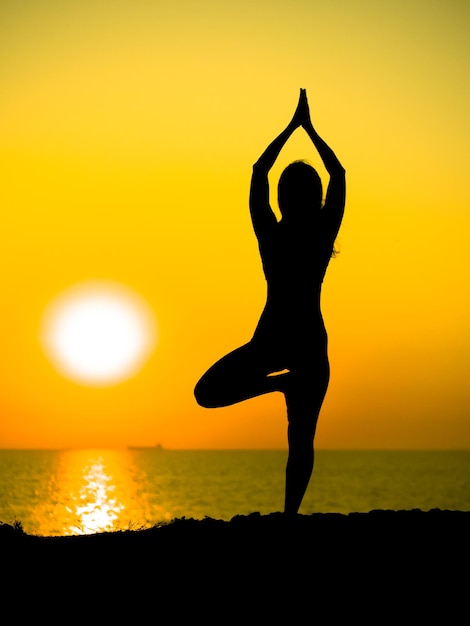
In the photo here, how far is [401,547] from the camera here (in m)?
6.58

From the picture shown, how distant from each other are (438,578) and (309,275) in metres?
2.17

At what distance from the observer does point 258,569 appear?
235 inches

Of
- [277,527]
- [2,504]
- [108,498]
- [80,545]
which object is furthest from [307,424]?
[108,498]

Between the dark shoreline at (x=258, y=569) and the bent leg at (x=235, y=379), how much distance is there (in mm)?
954

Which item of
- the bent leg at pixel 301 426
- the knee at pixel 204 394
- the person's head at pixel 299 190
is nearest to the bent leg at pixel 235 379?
the knee at pixel 204 394

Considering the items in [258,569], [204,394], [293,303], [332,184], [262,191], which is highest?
[332,184]

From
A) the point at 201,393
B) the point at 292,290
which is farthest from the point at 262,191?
the point at 201,393

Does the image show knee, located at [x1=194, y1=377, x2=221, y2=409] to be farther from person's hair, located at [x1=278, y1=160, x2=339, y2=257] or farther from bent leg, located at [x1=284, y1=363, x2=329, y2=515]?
person's hair, located at [x1=278, y1=160, x2=339, y2=257]

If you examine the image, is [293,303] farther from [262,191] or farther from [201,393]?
[201,393]

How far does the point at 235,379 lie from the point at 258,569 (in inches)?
49.1

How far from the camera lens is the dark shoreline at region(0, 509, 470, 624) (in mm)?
5500

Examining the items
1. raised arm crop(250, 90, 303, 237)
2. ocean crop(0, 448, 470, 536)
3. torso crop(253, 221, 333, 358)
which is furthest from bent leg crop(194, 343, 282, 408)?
ocean crop(0, 448, 470, 536)

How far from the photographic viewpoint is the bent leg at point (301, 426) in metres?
6.90

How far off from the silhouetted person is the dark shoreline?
72 cm
